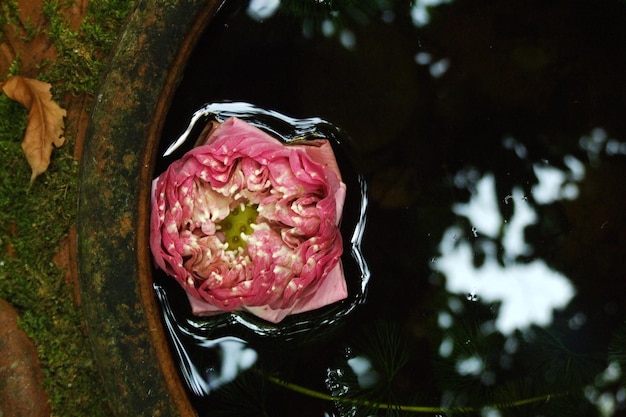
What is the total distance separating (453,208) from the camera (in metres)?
1.10

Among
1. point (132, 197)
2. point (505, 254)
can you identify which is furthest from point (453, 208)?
point (132, 197)

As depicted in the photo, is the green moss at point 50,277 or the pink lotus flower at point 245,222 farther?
the green moss at point 50,277

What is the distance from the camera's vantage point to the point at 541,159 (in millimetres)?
1113

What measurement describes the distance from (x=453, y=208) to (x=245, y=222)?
1.39 ft

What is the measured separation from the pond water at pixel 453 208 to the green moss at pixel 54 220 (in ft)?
0.84

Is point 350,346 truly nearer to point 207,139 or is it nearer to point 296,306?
point 296,306

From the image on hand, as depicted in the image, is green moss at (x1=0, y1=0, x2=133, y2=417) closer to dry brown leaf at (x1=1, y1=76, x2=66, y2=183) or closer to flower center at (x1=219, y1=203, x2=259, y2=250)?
dry brown leaf at (x1=1, y1=76, x2=66, y2=183)

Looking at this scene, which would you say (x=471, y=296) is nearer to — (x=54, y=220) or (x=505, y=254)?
(x=505, y=254)

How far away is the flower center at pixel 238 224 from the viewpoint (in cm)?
90

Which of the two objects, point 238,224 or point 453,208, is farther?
point 453,208

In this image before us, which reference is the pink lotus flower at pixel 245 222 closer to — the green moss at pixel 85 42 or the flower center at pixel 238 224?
the flower center at pixel 238 224

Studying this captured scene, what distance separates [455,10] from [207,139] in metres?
0.53

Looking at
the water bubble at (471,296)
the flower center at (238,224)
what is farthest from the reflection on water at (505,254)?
the flower center at (238,224)

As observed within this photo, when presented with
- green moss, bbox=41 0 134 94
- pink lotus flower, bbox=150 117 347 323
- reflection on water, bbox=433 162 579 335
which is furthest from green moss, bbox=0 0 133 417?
reflection on water, bbox=433 162 579 335
